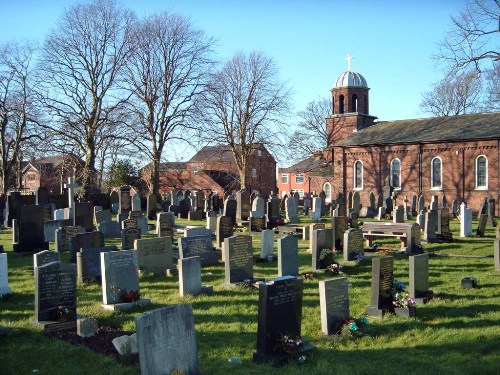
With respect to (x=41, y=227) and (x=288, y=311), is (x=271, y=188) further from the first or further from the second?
(x=288, y=311)

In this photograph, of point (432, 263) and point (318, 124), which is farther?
point (318, 124)

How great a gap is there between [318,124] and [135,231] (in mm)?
45716

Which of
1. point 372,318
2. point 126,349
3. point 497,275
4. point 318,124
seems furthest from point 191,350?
point 318,124

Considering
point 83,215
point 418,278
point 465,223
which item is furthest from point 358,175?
point 418,278

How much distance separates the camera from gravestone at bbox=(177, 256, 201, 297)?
11.5 m

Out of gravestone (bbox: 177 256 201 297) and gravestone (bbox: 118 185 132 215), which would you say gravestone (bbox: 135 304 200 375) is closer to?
gravestone (bbox: 177 256 201 297)

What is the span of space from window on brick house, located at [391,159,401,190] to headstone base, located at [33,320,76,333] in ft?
118

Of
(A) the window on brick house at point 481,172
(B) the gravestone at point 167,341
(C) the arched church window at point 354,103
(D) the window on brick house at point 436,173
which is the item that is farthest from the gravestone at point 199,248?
(C) the arched church window at point 354,103

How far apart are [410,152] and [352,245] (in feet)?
90.6

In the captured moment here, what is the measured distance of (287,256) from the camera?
1348cm

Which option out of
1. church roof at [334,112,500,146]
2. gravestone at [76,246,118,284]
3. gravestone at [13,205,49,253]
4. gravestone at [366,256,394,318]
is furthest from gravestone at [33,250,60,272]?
church roof at [334,112,500,146]

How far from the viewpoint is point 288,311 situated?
8.22 meters

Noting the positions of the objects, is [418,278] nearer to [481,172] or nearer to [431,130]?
[481,172]

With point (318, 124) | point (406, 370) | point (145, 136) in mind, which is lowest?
point (406, 370)
